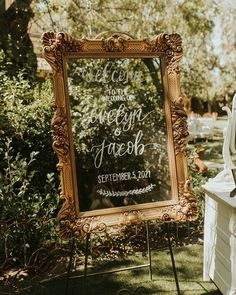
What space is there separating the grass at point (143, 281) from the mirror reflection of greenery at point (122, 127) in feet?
3.00

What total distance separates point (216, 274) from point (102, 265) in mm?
1214

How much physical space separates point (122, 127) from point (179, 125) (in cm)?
40

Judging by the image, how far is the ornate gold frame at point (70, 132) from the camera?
2.25 metres

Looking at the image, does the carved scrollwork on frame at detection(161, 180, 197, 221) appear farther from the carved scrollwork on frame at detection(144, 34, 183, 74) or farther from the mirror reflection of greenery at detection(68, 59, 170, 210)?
the carved scrollwork on frame at detection(144, 34, 183, 74)

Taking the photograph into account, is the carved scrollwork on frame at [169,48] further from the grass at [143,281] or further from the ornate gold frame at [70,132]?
the grass at [143,281]

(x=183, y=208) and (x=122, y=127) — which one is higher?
(x=122, y=127)

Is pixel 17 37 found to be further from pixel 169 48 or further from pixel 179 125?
pixel 179 125

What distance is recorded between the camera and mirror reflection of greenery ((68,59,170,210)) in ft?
7.91

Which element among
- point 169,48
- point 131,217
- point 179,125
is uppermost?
point 169,48

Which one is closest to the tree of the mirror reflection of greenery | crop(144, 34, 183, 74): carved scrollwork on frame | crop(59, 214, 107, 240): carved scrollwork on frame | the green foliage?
the green foliage

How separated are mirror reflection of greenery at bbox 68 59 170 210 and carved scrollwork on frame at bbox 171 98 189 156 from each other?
0.25 ft

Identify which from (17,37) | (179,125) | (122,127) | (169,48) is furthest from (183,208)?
(17,37)

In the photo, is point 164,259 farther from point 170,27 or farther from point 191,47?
point 191,47

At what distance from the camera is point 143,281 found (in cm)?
309
